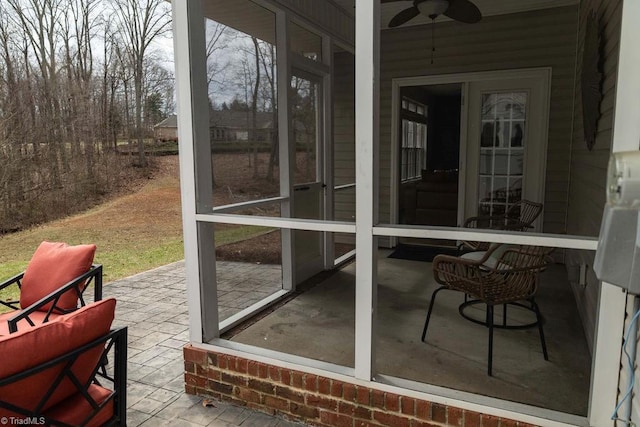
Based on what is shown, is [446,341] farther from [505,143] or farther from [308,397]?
[505,143]

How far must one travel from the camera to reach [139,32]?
10797 mm

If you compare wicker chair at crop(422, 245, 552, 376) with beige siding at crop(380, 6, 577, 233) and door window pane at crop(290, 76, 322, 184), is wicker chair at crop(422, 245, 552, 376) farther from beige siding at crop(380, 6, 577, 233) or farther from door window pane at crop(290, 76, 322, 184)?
beige siding at crop(380, 6, 577, 233)

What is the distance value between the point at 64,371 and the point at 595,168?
316cm

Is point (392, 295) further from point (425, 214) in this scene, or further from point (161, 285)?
point (425, 214)

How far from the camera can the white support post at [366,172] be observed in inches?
75.4

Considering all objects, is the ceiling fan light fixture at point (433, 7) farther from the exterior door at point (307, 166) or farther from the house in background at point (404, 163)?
the exterior door at point (307, 166)

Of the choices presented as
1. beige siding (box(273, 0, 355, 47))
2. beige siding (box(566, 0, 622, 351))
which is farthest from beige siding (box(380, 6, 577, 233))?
beige siding (box(273, 0, 355, 47))

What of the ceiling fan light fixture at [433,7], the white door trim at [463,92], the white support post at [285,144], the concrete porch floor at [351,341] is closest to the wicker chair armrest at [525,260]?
the concrete porch floor at [351,341]

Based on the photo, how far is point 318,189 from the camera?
174 inches

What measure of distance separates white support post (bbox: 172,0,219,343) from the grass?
82 cm

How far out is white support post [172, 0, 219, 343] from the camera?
7.66 feet

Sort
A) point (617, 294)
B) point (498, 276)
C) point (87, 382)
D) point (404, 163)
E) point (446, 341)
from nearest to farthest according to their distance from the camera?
point (617, 294), point (87, 382), point (498, 276), point (446, 341), point (404, 163)

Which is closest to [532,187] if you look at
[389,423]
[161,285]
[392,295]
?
[392,295]

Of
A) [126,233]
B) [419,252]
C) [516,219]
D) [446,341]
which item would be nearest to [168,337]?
[446,341]
